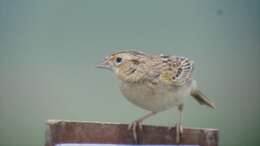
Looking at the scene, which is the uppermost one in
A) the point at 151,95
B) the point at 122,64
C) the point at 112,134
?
the point at 122,64

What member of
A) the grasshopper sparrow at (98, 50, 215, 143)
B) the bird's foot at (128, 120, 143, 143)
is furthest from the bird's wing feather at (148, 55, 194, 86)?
the bird's foot at (128, 120, 143, 143)

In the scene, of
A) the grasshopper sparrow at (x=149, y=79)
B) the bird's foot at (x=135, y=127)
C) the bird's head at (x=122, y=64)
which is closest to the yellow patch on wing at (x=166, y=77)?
the grasshopper sparrow at (x=149, y=79)

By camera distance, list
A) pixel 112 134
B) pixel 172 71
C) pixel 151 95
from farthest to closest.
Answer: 1. pixel 172 71
2. pixel 151 95
3. pixel 112 134

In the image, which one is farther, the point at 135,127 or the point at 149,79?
the point at 149,79

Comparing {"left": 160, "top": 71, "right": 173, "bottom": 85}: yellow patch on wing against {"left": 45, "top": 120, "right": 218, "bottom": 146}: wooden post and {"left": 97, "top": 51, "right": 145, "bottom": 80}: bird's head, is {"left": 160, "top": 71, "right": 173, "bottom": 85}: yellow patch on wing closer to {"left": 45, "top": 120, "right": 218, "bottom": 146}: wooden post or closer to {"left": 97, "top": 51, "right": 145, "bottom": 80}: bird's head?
{"left": 97, "top": 51, "right": 145, "bottom": 80}: bird's head

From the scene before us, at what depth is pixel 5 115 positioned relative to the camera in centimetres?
248

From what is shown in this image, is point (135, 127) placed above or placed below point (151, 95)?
below

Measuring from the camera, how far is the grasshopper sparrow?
5.97 ft

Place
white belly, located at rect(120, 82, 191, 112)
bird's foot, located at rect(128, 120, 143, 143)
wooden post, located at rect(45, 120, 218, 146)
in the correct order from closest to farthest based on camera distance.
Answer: wooden post, located at rect(45, 120, 218, 146) → bird's foot, located at rect(128, 120, 143, 143) → white belly, located at rect(120, 82, 191, 112)

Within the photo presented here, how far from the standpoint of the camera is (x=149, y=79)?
1.84 metres

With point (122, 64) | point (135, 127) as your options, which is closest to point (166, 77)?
point (122, 64)

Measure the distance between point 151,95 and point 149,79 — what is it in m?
0.06

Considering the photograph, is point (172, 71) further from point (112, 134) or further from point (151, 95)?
point (112, 134)

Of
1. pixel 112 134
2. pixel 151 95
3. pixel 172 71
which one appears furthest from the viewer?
pixel 172 71
